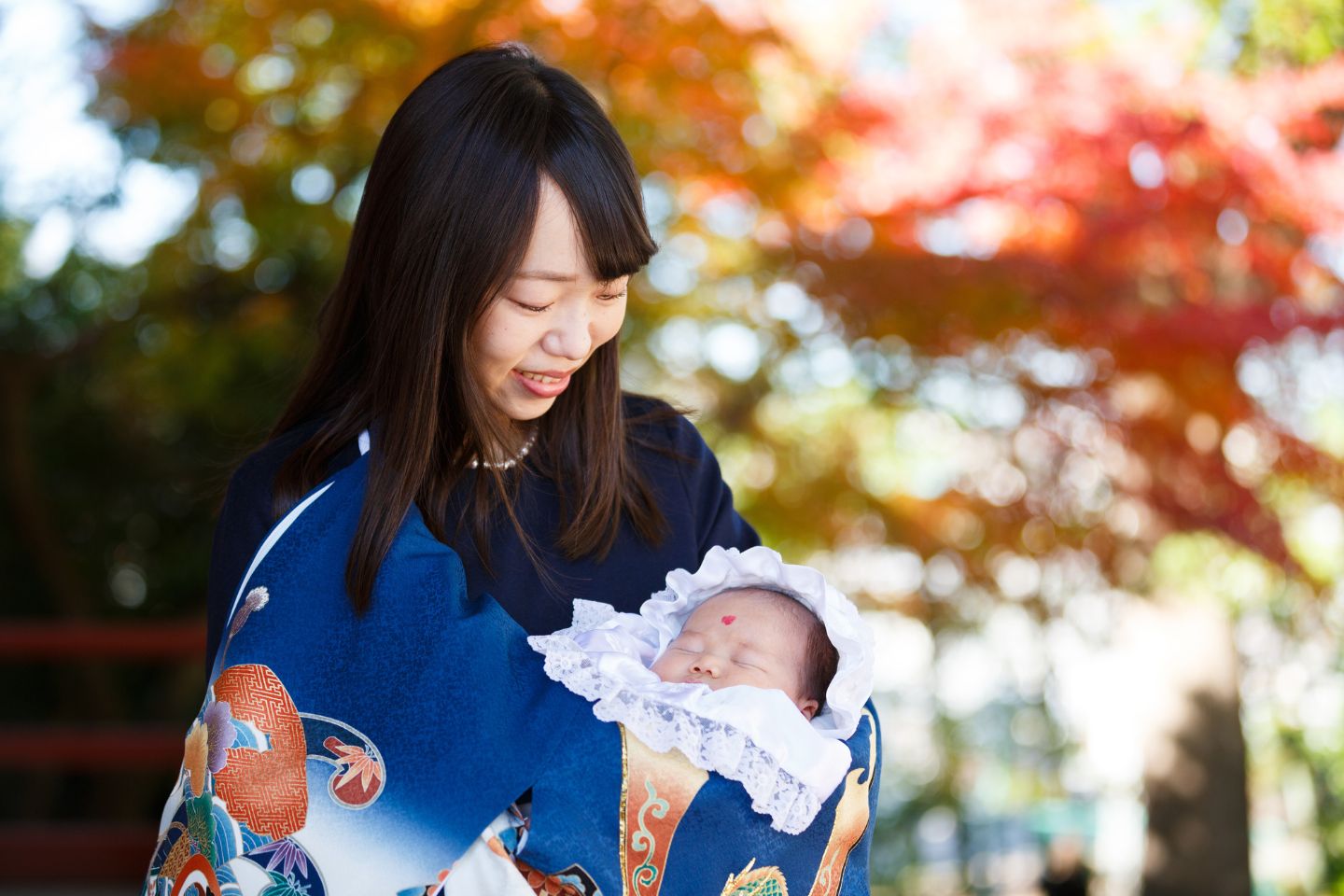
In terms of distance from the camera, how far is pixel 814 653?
171 centimetres

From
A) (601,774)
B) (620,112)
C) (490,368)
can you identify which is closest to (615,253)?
(490,368)

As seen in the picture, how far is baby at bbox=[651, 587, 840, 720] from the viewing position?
1.64 meters

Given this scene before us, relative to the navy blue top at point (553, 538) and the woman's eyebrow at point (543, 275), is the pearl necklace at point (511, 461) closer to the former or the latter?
the navy blue top at point (553, 538)

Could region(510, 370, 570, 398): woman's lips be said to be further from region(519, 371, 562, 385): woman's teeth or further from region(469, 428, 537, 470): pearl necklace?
region(469, 428, 537, 470): pearl necklace

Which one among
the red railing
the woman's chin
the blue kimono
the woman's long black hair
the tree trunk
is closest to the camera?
the blue kimono

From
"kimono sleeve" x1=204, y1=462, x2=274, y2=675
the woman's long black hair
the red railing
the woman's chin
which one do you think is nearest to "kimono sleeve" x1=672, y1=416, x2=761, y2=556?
the woman's long black hair

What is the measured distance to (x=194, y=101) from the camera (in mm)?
4293

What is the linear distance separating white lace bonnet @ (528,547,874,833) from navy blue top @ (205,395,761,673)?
0.09m

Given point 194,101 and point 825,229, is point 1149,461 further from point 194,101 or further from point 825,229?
point 194,101

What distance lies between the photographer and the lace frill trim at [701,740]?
4.76 ft

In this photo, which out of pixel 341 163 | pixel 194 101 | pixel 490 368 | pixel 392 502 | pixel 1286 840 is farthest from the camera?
pixel 1286 840

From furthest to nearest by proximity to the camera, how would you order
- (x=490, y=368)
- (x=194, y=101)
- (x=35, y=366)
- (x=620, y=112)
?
(x=35, y=366)
(x=194, y=101)
(x=620, y=112)
(x=490, y=368)

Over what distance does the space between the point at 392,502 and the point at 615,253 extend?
389 mm

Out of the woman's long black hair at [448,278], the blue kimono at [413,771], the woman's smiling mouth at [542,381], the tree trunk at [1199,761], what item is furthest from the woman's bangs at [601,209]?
the tree trunk at [1199,761]
